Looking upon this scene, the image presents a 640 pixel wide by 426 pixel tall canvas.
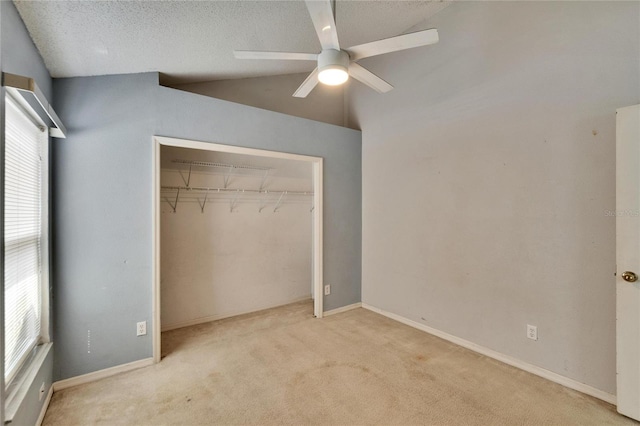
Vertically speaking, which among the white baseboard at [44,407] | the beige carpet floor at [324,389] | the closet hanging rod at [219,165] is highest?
the closet hanging rod at [219,165]

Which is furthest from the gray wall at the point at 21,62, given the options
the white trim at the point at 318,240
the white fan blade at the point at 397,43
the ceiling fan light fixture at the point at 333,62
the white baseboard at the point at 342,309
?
the white baseboard at the point at 342,309

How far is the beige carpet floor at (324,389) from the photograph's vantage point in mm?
1877

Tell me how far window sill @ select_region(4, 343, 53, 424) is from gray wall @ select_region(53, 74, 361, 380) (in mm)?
246

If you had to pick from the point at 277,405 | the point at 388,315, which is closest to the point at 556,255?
the point at 388,315

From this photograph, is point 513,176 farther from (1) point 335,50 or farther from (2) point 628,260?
(1) point 335,50

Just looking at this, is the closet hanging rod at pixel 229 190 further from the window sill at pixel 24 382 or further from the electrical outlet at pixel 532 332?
the electrical outlet at pixel 532 332

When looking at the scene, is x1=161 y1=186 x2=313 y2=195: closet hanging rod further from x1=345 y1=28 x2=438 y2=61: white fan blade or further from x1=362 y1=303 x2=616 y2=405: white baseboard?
x1=345 y1=28 x2=438 y2=61: white fan blade

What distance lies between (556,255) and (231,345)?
9.57ft

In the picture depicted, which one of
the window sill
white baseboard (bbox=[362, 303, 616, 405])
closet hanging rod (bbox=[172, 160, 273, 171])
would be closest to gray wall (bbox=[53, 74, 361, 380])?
the window sill

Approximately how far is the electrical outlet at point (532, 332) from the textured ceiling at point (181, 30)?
3.04 m

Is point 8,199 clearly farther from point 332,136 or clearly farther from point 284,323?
point 332,136

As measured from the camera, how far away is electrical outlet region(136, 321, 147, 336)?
2478mm

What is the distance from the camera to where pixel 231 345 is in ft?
9.36

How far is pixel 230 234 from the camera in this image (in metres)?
3.69
